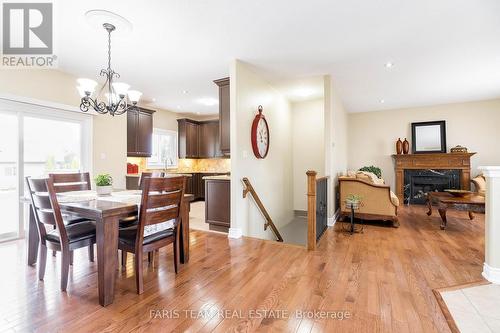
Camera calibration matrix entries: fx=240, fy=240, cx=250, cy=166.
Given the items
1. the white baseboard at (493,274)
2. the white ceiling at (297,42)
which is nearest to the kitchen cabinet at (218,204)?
the white ceiling at (297,42)

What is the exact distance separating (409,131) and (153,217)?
7.15 meters

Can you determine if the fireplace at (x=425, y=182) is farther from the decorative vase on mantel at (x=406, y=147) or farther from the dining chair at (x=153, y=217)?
the dining chair at (x=153, y=217)

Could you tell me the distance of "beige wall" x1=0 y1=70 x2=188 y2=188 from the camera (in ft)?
11.4

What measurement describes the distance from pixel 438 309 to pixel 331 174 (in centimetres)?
266

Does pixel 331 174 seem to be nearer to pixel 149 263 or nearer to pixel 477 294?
pixel 477 294

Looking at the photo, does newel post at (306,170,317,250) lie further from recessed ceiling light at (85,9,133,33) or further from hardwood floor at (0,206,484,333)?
recessed ceiling light at (85,9,133,33)

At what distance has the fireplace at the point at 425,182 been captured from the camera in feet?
20.0

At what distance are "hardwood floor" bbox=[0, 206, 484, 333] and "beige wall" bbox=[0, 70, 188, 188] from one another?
74.5 inches

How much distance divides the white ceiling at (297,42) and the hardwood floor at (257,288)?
8.68 feet

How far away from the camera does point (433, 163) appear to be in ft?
20.5

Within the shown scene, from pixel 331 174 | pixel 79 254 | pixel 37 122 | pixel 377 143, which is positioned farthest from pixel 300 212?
pixel 37 122

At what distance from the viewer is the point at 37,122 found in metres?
3.80

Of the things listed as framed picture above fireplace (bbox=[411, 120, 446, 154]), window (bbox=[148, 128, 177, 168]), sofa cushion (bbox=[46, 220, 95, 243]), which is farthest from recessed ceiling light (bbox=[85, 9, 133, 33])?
framed picture above fireplace (bbox=[411, 120, 446, 154])

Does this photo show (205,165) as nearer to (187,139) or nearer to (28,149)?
(187,139)
